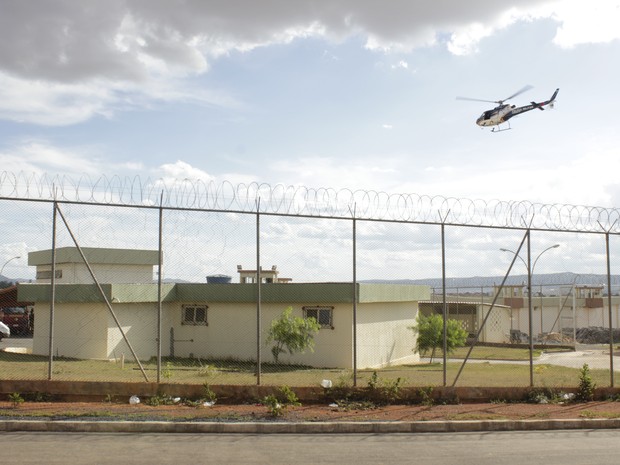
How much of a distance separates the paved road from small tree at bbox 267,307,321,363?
11.4m

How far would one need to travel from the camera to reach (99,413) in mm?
10859

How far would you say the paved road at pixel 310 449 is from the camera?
870 cm

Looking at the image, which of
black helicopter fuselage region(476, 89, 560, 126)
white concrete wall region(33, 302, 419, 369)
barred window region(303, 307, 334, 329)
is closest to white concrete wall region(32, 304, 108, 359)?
white concrete wall region(33, 302, 419, 369)

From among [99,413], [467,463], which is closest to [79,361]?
[99,413]

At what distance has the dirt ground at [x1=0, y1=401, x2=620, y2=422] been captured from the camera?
35.4 ft

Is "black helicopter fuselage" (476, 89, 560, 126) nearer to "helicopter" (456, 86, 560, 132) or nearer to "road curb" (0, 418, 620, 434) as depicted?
"helicopter" (456, 86, 560, 132)

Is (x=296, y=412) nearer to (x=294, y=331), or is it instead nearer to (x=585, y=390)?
(x=585, y=390)

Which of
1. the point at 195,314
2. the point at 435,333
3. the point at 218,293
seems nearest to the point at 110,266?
the point at 195,314

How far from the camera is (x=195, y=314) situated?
2539 centimetres

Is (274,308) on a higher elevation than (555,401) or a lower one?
higher

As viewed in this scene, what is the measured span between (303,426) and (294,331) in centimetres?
1115

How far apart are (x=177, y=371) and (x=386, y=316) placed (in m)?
9.54

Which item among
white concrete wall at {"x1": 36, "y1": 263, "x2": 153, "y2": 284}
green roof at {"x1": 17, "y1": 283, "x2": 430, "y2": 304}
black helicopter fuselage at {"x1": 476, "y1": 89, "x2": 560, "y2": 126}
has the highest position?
black helicopter fuselage at {"x1": 476, "y1": 89, "x2": 560, "y2": 126}

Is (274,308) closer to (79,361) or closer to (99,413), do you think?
(79,361)
